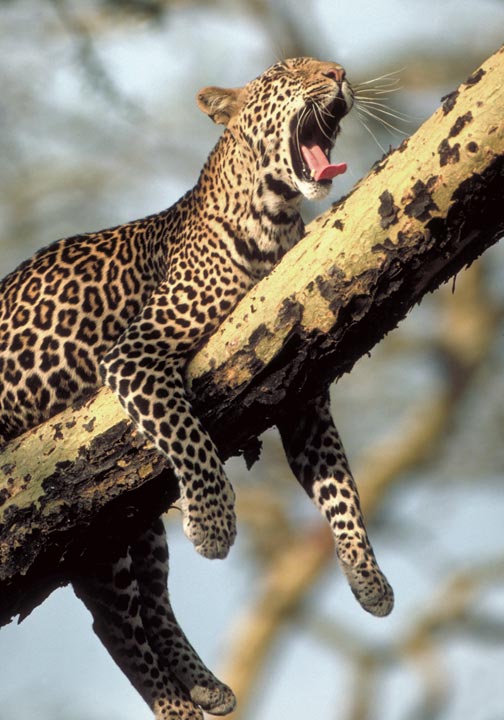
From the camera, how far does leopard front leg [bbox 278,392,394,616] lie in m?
6.50

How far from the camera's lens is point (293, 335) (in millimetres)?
5453

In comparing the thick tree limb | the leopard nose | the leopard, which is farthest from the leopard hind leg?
the leopard nose

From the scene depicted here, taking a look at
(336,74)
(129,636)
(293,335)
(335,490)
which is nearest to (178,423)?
(293,335)

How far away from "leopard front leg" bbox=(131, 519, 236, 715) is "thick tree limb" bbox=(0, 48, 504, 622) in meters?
1.04

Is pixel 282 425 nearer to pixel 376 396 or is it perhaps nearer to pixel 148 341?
pixel 148 341

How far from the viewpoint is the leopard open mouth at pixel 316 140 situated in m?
6.46

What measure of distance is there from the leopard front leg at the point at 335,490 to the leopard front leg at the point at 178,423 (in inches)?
32.0

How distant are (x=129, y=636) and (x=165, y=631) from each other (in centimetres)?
29

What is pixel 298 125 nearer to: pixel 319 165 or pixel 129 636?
pixel 319 165

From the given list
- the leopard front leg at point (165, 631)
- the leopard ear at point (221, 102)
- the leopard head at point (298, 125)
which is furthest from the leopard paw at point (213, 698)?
the leopard ear at point (221, 102)

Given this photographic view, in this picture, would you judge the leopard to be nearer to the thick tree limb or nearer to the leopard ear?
the leopard ear

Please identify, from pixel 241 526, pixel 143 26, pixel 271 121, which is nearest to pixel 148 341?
pixel 271 121

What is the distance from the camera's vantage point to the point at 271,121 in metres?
6.66

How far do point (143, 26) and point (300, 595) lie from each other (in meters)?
12.1
